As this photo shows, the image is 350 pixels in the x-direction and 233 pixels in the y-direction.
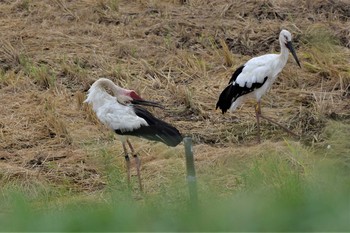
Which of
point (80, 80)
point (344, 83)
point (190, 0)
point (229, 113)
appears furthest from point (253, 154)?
point (190, 0)

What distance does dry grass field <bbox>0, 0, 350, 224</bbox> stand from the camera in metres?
10.9

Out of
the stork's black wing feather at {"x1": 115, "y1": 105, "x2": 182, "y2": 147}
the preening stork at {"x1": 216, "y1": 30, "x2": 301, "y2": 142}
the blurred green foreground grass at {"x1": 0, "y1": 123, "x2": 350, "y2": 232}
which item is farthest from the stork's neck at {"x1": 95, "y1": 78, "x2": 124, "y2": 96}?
the blurred green foreground grass at {"x1": 0, "y1": 123, "x2": 350, "y2": 232}

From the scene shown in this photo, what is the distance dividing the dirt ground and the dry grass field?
0.07 feet

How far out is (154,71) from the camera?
14.2 meters

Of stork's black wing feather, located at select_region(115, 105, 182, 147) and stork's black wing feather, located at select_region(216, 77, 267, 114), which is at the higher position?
stork's black wing feather, located at select_region(115, 105, 182, 147)

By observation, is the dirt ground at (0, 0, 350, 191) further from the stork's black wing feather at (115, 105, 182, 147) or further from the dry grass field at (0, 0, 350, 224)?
the stork's black wing feather at (115, 105, 182, 147)

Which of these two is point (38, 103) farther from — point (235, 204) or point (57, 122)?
point (235, 204)

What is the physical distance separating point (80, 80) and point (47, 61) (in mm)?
1076

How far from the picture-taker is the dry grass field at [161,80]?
35.7 feet

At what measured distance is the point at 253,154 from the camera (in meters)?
10.6

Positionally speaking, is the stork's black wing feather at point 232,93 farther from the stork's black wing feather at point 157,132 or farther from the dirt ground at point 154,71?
the stork's black wing feather at point 157,132

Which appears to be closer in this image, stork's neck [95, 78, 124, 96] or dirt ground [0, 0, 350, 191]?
stork's neck [95, 78, 124, 96]

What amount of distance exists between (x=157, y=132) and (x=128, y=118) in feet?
1.20

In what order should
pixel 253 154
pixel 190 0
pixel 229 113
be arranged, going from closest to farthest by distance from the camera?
pixel 253 154, pixel 229 113, pixel 190 0
